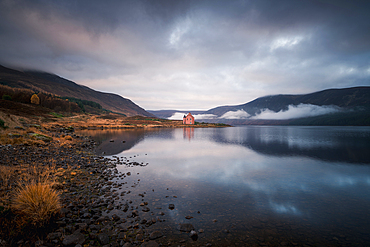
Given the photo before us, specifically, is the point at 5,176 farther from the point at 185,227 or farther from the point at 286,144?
the point at 286,144

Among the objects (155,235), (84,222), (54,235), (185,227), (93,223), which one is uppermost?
(54,235)

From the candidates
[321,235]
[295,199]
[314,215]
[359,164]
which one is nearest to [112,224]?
[321,235]

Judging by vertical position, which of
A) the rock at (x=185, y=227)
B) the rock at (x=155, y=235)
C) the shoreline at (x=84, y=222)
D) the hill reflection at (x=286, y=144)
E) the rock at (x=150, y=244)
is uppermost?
the shoreline at (x=84, y=222)

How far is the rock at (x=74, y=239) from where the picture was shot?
604cm

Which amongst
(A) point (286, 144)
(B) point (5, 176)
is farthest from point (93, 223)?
(A) point (286, 144)

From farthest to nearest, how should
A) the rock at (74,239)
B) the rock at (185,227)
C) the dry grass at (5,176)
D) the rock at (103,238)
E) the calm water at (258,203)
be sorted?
the dry grass at (5,176)
the rock at (185,227)
the calm water at (258,203)
the rock at (103,238)
the rock at (74,239)

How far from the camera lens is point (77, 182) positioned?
1214cm

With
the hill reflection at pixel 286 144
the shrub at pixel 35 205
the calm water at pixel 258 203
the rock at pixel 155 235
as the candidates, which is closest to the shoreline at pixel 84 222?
the rock at pixel 155 235

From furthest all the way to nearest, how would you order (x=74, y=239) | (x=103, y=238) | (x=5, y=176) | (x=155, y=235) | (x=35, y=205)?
(x=5, y=176) → (x=155, y=235) → (x=35, y=205) → (x=103, y=238) → (x=74, y=239)

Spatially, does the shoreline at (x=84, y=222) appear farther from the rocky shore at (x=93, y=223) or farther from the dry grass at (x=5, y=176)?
the dry grass at (x=5, y=176)

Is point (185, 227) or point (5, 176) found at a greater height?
point (5, 176)

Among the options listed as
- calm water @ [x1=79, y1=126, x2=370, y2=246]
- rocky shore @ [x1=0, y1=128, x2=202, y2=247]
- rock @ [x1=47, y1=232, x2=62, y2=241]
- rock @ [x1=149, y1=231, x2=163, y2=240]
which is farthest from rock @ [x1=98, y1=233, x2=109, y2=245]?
calm water @ [x1=79, y1=126, x2=370, y2=246]

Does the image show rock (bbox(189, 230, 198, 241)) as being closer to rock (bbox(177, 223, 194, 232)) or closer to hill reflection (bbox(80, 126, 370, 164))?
rock (bbox(177, 223, 194, 232))

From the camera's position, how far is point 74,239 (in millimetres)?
6211
